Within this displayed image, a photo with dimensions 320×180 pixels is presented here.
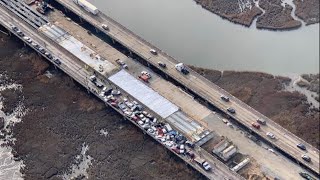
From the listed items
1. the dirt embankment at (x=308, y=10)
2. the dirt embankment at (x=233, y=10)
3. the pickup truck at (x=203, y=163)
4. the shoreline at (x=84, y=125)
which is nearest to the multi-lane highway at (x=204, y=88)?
the shoreline at (x=84, y=125)

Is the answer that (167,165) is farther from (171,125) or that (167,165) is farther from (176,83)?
(176,83)

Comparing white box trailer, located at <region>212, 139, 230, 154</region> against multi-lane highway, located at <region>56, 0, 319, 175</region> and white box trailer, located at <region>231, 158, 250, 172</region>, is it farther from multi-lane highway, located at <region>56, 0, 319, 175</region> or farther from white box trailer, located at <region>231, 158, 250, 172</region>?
multi-lane highway, located at <region>56, 0, 319, 175</region>

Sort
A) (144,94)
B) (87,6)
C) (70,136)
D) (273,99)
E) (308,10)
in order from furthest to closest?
(308,10) < (87,6) < (273,99) < (144,94) < (70,136)

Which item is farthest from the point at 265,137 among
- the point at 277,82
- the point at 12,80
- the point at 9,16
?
the point at 9,16

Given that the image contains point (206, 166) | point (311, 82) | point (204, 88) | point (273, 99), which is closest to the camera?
point (206, 166)

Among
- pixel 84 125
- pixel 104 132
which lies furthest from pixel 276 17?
pixel 84 125

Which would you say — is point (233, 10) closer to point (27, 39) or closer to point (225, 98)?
point (225, 98)

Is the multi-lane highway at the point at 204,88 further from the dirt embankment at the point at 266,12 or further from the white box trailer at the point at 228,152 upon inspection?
the dirt embankment at the point at 266,12
